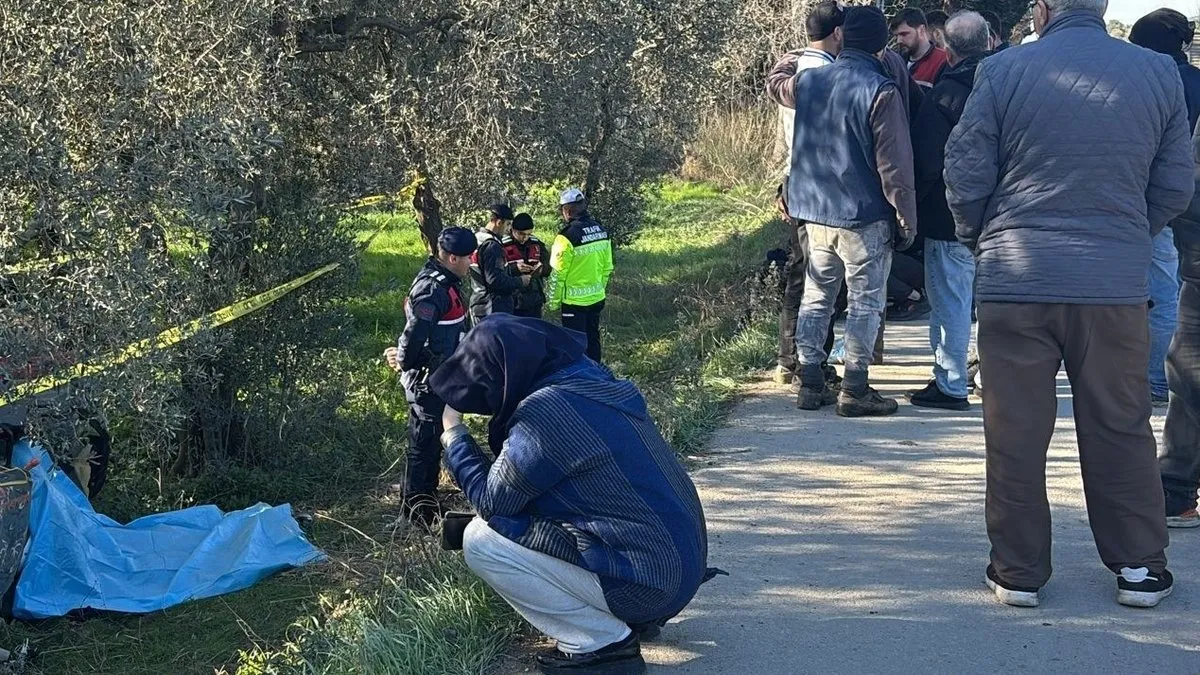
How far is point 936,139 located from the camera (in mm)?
6266

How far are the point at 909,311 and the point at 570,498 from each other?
667cm

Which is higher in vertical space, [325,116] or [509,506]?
[325,116]

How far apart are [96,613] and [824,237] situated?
3.90 meters

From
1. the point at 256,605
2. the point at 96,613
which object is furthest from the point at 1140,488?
the point at 96,613

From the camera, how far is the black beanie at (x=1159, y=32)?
555 centimetres

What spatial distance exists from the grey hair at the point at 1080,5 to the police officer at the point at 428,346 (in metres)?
3.15

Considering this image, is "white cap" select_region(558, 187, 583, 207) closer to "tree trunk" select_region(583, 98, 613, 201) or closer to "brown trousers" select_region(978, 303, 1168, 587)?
"tree trunk" select_region(583, 98, 613, 201)

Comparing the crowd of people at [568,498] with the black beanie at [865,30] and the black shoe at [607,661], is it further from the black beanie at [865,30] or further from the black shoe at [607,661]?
the black beanie at [865,30]

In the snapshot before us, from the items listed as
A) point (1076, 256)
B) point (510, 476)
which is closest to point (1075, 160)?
point (1076, 256)

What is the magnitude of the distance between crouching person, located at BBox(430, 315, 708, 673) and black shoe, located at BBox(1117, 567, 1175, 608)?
148cm

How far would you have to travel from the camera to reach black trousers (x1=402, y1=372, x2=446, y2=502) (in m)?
6.38

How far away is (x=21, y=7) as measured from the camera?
555 centimetres

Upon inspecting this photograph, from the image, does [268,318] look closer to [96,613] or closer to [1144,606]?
[96,613]

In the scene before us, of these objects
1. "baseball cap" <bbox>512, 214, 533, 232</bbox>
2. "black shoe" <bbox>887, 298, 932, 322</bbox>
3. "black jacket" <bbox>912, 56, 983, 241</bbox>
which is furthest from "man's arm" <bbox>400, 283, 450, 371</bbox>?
"black shoe" <bbox>887, 298, 932, 322</bbox>
